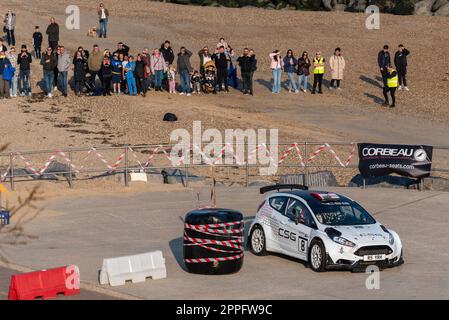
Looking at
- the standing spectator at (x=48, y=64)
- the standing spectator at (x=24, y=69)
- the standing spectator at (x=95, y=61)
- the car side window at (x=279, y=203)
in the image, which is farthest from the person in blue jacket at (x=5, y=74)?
the car side window at (x=279, y=203)

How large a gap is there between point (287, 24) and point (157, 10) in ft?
26.8

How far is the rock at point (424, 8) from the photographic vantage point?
6488 centimetres

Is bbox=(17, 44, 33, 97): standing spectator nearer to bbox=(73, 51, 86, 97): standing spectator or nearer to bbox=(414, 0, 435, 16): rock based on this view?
bbox=(73, 51, 86, 97): standing spectator

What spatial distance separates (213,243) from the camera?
21.6 meters

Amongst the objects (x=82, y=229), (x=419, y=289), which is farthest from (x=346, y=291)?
(x=82, y=229)

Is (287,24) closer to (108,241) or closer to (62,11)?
(62,11)

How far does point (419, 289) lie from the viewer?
797 inches

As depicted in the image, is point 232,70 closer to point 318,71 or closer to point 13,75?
point 318,71

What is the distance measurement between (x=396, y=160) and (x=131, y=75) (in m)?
15.1

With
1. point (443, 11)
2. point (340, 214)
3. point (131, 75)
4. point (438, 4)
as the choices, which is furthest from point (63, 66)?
point (438, 4)

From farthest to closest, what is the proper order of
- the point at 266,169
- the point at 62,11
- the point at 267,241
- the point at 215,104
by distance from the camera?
the point at 62,11, the point at 215,104, the point at 266,169, the point at 267,241

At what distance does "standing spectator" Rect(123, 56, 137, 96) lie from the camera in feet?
141

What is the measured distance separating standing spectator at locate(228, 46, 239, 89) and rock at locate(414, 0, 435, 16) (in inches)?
844

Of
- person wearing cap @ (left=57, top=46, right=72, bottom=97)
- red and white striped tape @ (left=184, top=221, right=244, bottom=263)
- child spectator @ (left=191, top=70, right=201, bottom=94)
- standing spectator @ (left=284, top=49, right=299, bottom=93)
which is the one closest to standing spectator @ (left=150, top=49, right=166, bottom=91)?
child spectator @ (left=191, top=70, right=201, bottom=94)
